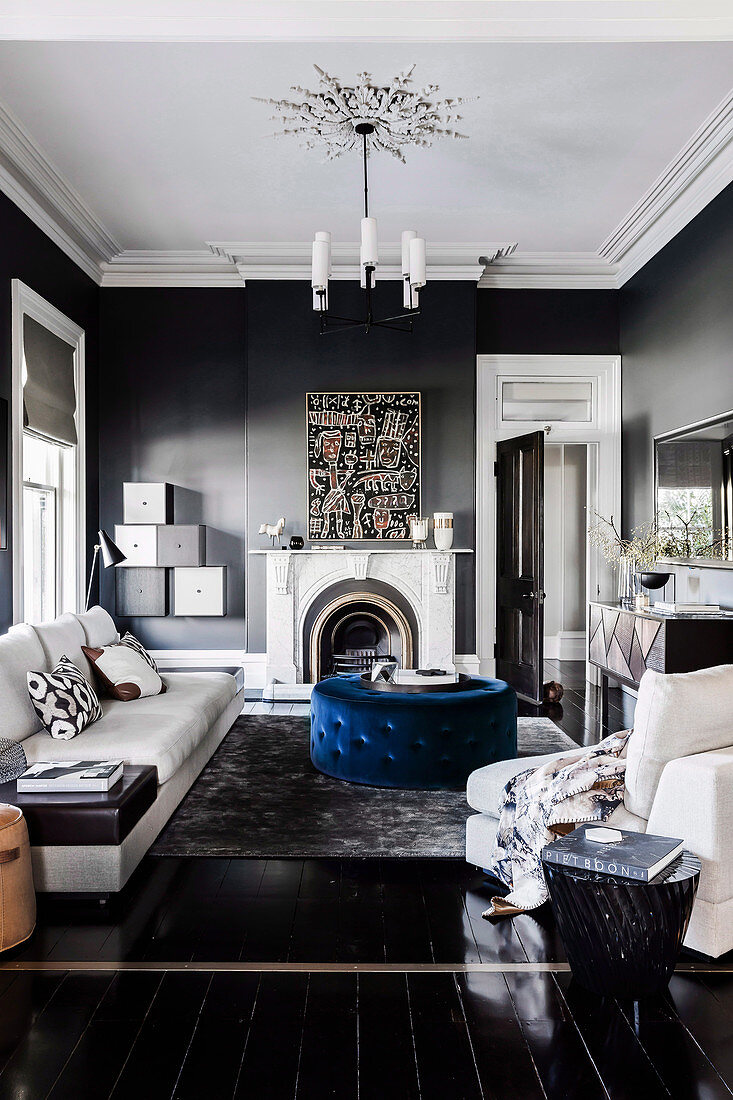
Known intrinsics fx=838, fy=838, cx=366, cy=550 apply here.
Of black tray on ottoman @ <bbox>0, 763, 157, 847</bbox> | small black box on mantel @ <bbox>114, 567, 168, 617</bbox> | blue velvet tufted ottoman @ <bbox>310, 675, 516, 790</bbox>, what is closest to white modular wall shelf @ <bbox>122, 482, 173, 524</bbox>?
Answer: small black box on mantel @ <bbox>114, 567, 168, 617</bbox>

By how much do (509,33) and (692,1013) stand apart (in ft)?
10.1

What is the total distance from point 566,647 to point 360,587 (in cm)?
332

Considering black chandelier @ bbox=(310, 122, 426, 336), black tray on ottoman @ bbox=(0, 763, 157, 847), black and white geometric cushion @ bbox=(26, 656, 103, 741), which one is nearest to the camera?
black tray on ottoman @ bbox=(0, 763, 157, 847)

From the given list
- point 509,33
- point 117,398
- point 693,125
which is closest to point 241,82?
point 509,33

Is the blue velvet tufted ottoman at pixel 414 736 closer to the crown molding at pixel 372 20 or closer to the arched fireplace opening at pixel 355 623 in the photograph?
the arched fireplace opening at pixel 355 623

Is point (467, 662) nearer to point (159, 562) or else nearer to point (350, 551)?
point (350, 551)

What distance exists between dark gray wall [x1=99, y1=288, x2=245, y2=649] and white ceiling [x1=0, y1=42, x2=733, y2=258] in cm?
64

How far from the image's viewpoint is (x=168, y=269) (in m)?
7.16

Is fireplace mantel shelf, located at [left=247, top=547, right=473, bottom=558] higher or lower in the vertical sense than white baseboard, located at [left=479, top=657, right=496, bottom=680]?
higher

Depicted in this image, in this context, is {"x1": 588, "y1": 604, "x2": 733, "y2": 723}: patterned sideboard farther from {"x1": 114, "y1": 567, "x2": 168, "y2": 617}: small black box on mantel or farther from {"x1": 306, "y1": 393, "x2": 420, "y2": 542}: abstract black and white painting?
{"x1": 114, "y1": 567, "x2": 168, "y2": 617}: small black box on mantel

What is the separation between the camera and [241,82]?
4355 mm

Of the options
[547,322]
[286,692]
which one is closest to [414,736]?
[286,692]

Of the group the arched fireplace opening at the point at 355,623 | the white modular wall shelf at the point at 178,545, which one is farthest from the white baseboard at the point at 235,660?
the white modular wall shelf at the point at 178,545

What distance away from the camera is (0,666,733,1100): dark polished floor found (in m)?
1.96
